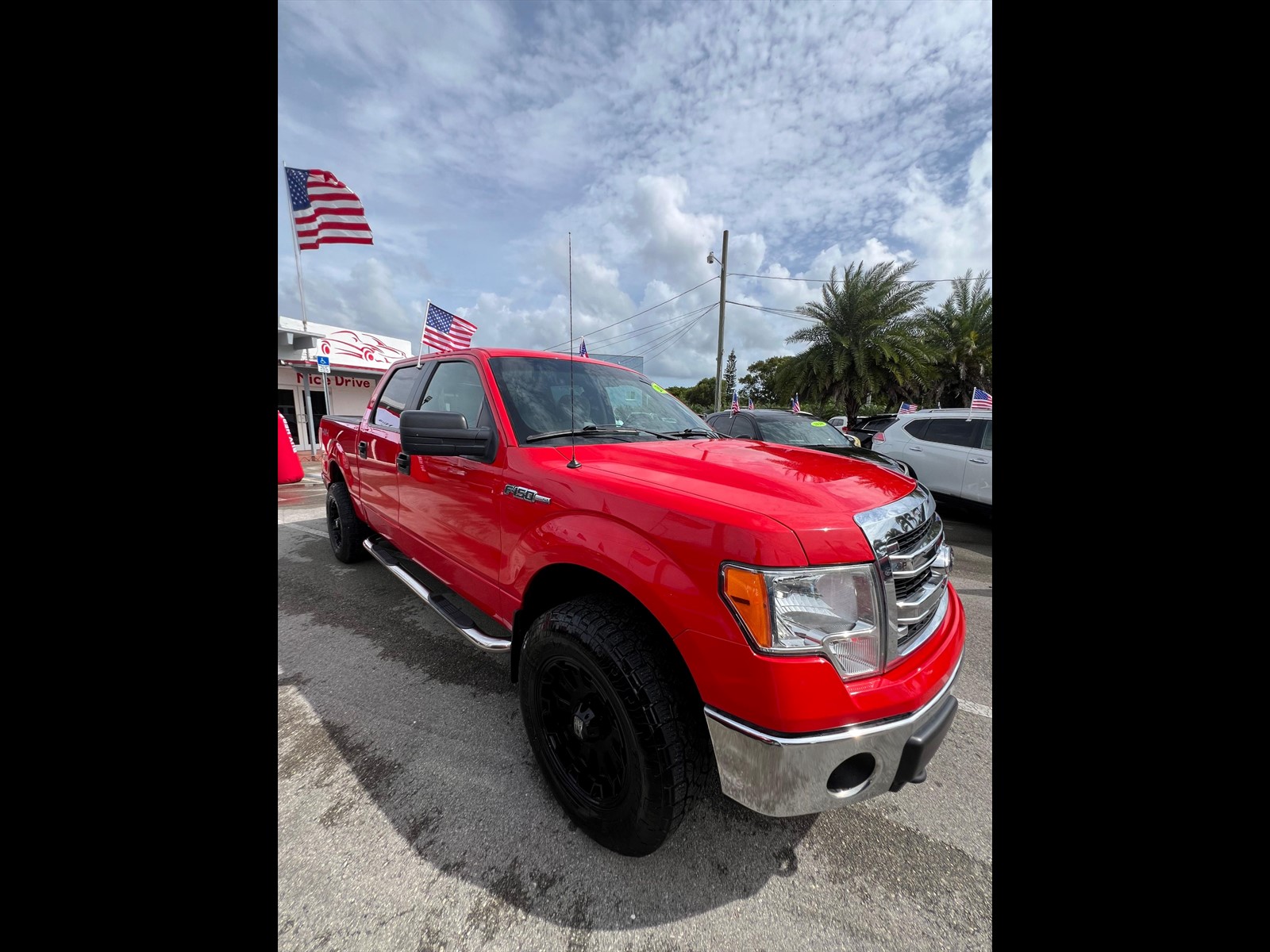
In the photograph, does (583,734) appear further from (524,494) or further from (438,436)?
(438,436)

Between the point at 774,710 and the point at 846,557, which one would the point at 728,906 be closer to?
the point at 774,710

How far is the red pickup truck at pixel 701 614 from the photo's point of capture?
4.23 ft

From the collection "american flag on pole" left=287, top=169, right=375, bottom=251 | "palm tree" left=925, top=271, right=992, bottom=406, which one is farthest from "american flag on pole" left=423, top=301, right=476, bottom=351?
"palm tree" left=925, top=271, right=992, bottom=406

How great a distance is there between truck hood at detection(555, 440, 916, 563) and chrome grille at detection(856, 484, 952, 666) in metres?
0.05

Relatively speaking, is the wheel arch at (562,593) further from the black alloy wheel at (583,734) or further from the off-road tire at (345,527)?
the off-road tire at (345,527)

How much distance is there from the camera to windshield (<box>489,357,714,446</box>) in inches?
93.0

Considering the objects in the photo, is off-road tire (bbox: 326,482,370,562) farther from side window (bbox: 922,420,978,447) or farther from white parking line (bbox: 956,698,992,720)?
side window (bbox: 922,420,978,447)

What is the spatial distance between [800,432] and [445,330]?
8.37 m
